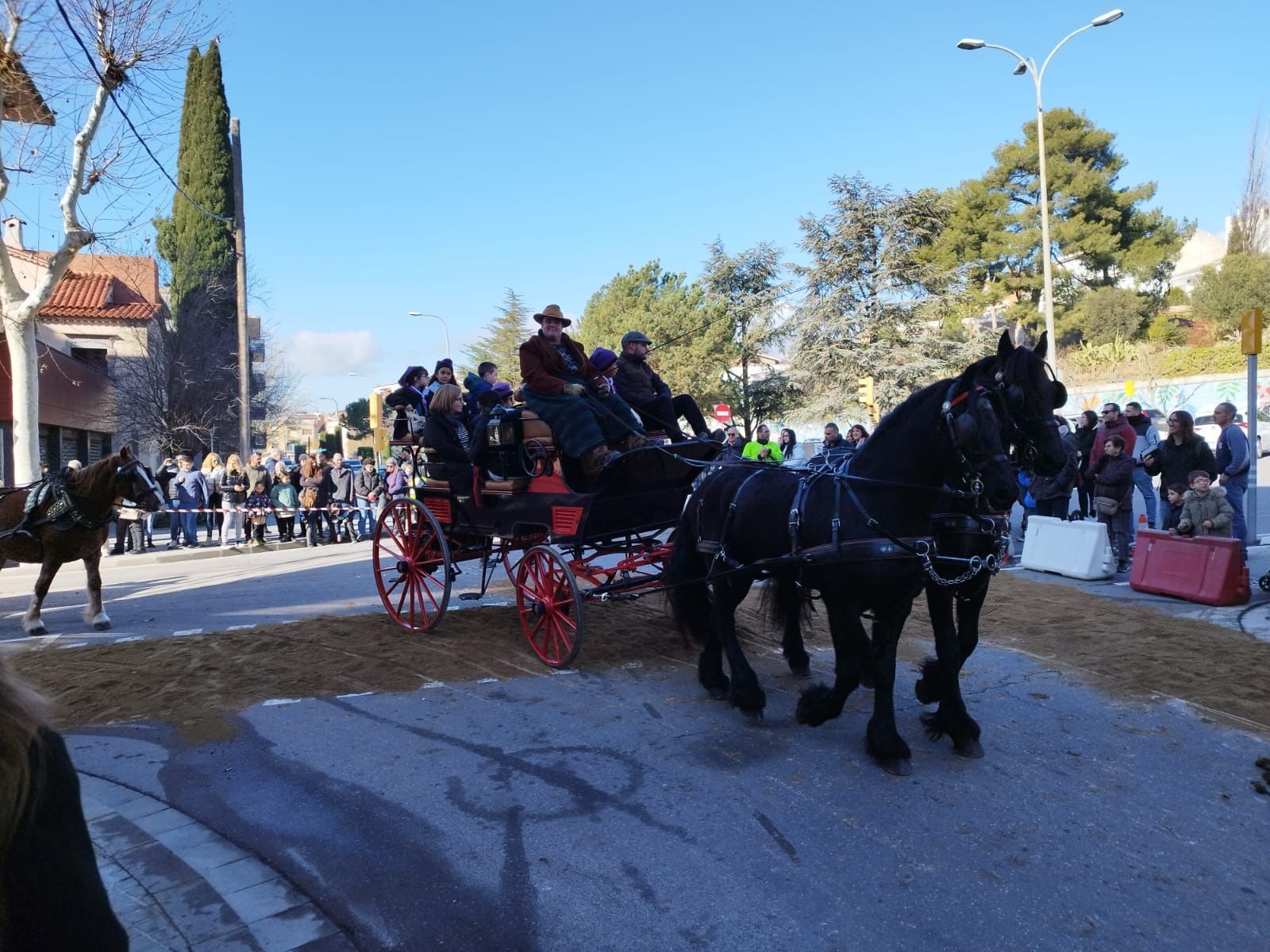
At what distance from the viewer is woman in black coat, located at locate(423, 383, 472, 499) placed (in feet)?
25.9

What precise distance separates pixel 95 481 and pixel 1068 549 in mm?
9970

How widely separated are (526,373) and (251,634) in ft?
10.7

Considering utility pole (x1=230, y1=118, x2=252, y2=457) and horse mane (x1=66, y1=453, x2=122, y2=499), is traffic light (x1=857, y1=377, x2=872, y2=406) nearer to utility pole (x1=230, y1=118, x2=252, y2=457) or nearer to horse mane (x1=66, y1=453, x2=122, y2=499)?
horse mane (x1=66, y1=453, x2=122, y2=499)

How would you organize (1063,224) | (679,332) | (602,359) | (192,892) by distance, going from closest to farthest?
(192,892)
(602,359)
(1063,224)
(679,332)

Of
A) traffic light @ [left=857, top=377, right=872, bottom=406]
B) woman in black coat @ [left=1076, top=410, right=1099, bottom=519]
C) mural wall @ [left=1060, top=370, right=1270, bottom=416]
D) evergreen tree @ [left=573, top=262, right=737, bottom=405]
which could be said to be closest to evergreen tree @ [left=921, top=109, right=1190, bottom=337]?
mural wall @ [left=1060, top=370, right=1270, bottom=416]

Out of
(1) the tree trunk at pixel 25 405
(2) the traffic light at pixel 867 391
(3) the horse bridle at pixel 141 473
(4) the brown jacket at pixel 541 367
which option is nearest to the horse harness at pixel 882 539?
(4) the brown jacket at pixel 541 367

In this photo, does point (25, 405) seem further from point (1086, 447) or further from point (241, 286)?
point (1086, 447)

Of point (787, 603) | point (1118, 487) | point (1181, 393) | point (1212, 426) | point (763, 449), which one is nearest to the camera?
point (787, 603)

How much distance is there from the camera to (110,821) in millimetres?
4102

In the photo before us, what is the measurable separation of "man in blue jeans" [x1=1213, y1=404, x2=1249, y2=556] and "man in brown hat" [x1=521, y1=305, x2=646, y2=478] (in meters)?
6.74

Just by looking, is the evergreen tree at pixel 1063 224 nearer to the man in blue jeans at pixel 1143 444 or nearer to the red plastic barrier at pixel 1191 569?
the man in blue jeans at pixel 1143 444

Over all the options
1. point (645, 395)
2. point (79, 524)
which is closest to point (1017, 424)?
point (645, 395)

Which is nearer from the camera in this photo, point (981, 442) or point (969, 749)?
point (981, 442)

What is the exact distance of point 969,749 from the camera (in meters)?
4.67
